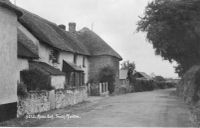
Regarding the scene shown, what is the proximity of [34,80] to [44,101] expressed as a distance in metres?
3.14

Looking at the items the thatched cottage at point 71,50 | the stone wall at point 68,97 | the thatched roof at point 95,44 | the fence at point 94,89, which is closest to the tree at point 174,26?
the fence at point 94,89

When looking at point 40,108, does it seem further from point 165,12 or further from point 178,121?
point 165,12

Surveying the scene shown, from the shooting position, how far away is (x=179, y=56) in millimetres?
40844

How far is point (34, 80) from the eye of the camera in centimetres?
2270

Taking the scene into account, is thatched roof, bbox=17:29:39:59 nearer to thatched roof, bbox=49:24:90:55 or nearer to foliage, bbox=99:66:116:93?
thatched roof, bbox=49:24:90:55

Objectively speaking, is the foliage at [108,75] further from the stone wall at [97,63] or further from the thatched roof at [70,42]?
the thatched roof at [70,42]

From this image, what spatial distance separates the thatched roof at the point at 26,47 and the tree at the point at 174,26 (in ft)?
39.1

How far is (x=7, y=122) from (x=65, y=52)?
69.1 feet

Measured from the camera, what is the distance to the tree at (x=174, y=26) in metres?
30.4

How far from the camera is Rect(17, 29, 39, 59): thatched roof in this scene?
894 inches

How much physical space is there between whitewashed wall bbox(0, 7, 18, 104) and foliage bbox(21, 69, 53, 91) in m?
5.84

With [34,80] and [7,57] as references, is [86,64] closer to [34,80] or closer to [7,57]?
[34,80]

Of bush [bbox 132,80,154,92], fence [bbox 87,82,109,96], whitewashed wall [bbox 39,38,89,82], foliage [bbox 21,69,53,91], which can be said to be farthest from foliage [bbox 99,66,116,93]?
foliage [bbox 21,69,53,91]

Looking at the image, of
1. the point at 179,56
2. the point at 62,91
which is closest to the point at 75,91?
the point at 62,91
